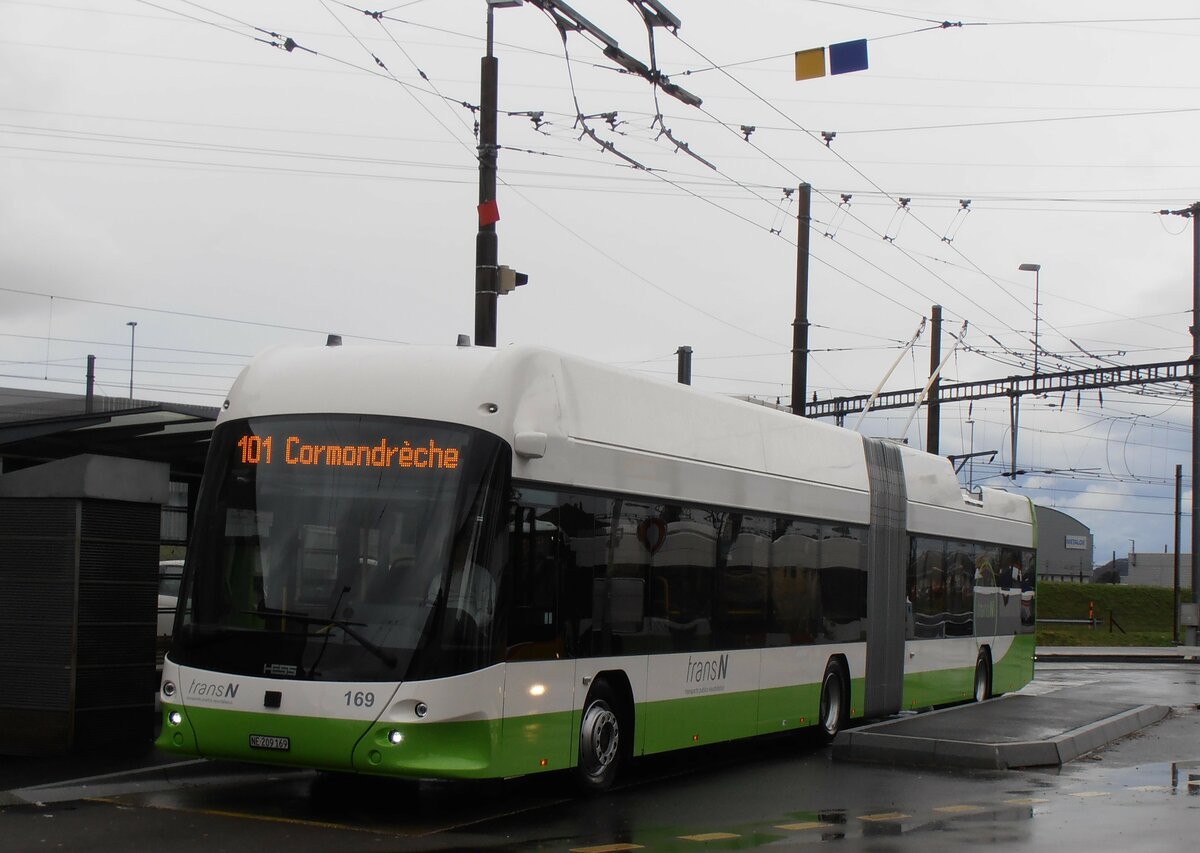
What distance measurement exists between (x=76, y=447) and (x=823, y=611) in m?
7.90

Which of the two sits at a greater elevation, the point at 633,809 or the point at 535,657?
the point at 535,657

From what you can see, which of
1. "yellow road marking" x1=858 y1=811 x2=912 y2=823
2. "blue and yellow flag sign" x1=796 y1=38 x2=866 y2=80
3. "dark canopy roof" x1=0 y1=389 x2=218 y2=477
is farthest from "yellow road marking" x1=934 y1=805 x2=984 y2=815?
"blue and yellow flag sign" x1=796 y1=38 x2=866 y2=80

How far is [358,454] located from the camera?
10609mm

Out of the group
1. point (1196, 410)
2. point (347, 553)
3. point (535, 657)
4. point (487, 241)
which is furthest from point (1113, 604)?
point (347, 553)

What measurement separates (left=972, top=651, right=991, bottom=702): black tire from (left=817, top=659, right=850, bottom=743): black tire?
5.20m

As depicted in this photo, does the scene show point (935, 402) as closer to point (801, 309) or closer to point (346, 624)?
point (801, 309)

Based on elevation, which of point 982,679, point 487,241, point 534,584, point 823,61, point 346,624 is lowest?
point 982,679

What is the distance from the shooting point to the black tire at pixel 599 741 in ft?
37.9

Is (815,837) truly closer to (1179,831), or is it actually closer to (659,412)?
(1179,831)

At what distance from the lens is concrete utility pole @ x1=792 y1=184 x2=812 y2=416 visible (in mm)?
24547

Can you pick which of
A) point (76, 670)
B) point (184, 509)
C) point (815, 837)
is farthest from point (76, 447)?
point (815, 837)

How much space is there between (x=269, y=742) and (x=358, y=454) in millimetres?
1976

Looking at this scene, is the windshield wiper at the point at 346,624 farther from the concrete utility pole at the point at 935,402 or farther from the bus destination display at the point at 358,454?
the concrete utility pole at the point at 935,402

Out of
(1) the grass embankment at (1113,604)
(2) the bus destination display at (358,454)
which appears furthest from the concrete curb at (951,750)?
(1) the grass embankment at (1113,604)
